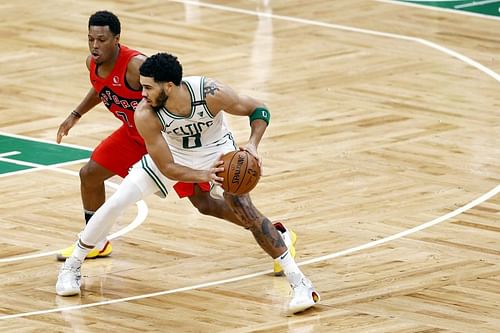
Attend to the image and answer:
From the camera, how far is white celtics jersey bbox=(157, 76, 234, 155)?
381 inches

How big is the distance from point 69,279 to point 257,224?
4.04ft

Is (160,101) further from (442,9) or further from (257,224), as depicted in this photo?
(442,9)

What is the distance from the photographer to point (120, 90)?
10328mm

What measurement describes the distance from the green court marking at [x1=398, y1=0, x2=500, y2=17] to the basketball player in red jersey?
28.7 feet

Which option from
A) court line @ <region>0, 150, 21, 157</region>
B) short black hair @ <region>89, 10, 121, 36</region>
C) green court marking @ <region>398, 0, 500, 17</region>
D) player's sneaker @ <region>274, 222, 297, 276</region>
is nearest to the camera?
short black hair @ <region>89, 10, 121, 36</region>

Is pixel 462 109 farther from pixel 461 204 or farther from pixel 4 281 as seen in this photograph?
A: pixel 4 281

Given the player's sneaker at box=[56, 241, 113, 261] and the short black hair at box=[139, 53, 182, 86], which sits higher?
the short black hair at box=[139, 53, 182, 86]

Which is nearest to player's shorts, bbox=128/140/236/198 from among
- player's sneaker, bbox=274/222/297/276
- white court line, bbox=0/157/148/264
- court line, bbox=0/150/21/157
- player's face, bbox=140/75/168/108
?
player's face, bbox=140/75/168/108

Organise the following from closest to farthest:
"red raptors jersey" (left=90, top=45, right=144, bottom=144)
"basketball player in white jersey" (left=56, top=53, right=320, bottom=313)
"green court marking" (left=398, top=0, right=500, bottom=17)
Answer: "basketball player in white jersey" (left=56, top=53, right=320, bottom=313), "red raptors jersey" (left=90, top=45, right=144, bottom=144), "green court marking" (left=398, top=0, right=500, bottom=17)

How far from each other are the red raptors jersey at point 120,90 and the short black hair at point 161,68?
2.79ft

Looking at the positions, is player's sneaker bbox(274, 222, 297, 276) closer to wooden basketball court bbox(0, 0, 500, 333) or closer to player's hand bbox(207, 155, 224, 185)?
wooden basketball court bbox(0, 0, 500, 333)

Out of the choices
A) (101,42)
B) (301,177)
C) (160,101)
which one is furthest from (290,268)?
(301,177)

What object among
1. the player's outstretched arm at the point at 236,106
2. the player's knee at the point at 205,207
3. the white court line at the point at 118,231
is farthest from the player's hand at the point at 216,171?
the white court line at the point at 118,231

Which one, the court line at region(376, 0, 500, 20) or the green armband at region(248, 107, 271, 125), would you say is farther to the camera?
the court line at region(376, 0, 500, 20)
